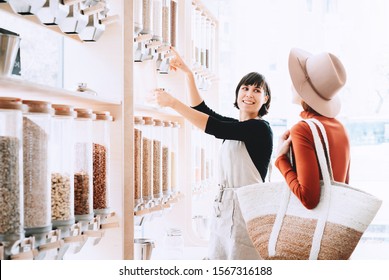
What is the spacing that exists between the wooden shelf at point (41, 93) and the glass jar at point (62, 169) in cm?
5

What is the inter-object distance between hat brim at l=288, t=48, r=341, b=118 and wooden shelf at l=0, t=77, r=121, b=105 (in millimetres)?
656

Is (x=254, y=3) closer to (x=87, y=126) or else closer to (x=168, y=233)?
(x=168, y=233)

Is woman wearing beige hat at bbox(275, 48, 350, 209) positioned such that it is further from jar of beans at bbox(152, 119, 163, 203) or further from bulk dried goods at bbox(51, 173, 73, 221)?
bulk dried goods at bbox(51, 173, 73, 221)

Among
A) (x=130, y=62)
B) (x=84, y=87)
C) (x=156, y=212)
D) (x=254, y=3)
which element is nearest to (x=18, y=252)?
(x=84, y=87)

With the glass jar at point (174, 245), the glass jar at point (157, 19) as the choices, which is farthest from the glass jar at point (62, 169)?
the glass jar at point (174, 245)

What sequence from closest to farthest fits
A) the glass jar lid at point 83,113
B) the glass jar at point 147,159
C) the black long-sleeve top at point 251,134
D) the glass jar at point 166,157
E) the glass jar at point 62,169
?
the glass jar at point 62,169, the glass jar lid at point 83,113, the glass jar at point 147,159, the black long-sleeve top at point 251,134, the glass jar at point 166,157

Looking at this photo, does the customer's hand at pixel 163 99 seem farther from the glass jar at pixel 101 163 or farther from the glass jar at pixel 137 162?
the glass jar at pixel 101 163

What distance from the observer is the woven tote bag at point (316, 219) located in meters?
1.74

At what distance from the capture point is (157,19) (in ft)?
7.59

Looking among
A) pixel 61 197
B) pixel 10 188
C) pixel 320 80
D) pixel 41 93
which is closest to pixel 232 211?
pixel 320 80

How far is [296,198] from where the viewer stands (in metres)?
1.82

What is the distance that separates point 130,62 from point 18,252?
914 mm

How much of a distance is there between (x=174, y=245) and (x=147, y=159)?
0.49 metres

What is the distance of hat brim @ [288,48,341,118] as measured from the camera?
1947 mm
